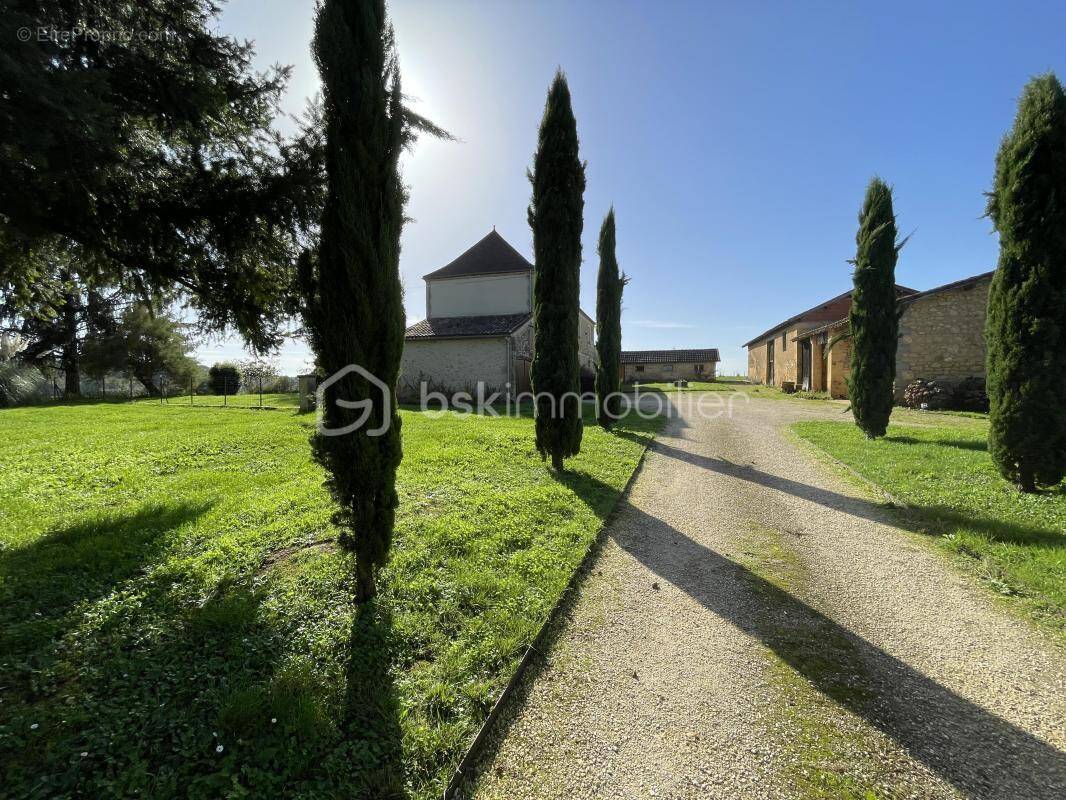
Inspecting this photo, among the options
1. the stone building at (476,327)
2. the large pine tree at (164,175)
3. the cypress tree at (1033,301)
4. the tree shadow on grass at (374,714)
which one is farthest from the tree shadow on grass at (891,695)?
the stone building at (476,327)

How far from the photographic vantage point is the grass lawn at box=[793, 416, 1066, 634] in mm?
3656

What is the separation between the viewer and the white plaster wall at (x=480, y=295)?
23203 millimetres

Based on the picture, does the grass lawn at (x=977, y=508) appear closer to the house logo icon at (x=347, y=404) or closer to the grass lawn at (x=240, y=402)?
the house logo icon at (x=347, y=404)

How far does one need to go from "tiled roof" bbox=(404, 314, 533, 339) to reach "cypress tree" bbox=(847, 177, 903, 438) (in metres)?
12.8

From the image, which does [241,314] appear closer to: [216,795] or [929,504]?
[216,795]

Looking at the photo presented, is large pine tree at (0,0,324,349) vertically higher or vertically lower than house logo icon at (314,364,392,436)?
higher

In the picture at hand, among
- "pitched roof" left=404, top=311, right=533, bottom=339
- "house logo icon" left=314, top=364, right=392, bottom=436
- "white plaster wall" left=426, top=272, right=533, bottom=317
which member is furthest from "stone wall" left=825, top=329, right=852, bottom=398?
"house logo icon" left=314, top=364, right=392, bottom=436

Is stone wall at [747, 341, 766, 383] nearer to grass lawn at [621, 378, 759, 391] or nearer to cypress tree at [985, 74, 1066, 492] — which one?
grass lawn at [621, 378, 759, 391]

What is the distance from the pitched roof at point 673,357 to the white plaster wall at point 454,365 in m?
28.4

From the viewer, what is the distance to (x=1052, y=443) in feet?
18.7

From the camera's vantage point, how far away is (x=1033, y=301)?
5945 millimetres

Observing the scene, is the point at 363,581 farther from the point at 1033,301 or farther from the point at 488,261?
the point at 488,261

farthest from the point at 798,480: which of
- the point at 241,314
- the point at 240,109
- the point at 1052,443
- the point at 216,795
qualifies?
the point at 240,109

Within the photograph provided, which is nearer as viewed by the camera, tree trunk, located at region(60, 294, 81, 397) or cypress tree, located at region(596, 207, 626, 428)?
cypress tree, located at region(596, 207, 626, 428)
